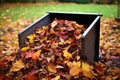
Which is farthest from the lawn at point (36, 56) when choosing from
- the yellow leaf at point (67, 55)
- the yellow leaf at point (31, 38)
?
the yellow leaf at point (31, 38)

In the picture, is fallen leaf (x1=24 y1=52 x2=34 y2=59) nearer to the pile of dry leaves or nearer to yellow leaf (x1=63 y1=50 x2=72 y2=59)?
the pile of dry leaves

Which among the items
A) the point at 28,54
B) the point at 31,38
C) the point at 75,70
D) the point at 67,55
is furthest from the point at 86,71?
the point at 31,38

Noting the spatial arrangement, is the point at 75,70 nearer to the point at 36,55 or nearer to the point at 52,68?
the point at 52,68

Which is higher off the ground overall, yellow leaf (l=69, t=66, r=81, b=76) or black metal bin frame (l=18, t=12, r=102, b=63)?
black metal bin frame (l=18, t=12, r=102, b=63)

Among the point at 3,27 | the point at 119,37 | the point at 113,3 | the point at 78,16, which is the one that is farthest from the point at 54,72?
the point at 113,3

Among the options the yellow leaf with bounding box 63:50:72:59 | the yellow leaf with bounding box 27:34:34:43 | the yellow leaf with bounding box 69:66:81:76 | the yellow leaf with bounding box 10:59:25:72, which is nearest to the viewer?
the yellow leaf with bounding box 69:66:81:76

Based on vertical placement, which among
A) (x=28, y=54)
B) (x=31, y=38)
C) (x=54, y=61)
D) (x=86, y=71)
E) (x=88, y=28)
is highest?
(x=88, y=28)

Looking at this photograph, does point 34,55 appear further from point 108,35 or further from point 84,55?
point 108,35

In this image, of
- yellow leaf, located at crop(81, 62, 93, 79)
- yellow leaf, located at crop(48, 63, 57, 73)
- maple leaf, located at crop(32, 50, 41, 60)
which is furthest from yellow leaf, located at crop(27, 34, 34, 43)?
yellow leaf, located at crop(81, 62, 93, 79)
